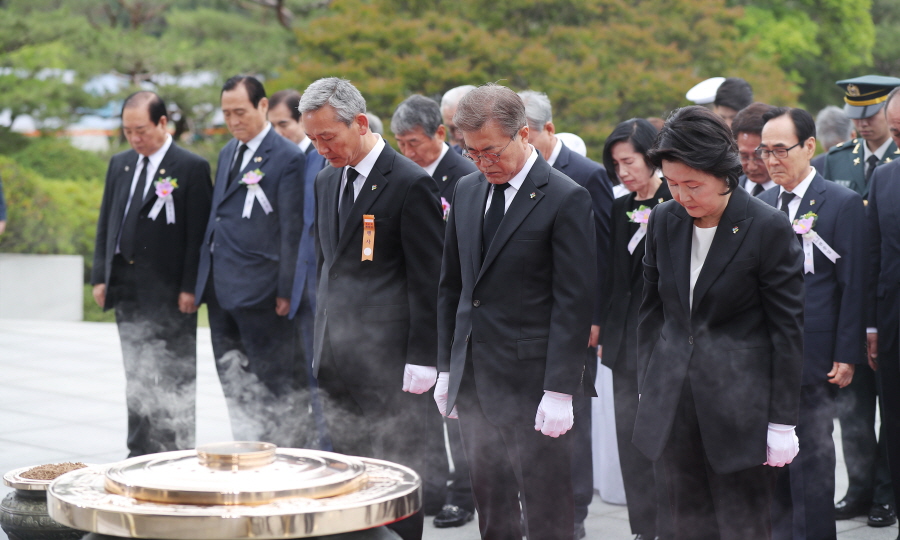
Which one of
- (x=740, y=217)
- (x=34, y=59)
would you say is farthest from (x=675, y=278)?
(x=34, y=59)

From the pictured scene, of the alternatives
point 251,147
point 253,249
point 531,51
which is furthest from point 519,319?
point 531,51

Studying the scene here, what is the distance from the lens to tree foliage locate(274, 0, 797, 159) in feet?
47.7

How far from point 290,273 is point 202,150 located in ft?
42.1

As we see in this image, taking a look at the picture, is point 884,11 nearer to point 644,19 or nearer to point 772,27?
point 772,27

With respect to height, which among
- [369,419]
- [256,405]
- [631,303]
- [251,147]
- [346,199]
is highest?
[251,147]

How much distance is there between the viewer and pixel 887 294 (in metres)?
4.11

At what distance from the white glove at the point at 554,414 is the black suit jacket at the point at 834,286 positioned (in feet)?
4.55

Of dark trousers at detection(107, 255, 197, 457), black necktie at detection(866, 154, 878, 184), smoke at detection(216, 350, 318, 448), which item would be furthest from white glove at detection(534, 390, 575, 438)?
black necktie at detection(866, 154, 878, 184)

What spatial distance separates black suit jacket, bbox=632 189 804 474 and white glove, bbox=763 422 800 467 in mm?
26

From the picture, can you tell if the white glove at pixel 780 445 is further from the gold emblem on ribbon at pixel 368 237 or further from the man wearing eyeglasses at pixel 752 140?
the man wearing eyeglasses at pixel 752 140

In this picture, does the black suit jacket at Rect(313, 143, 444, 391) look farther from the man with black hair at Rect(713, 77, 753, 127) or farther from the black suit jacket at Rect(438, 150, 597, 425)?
the man with black hair at Rect(713, 77, 753, 127)

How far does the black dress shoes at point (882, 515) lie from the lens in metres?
4.50

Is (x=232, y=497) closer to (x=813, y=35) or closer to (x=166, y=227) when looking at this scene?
(x=166, y=227)

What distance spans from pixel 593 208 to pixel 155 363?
2634mm
